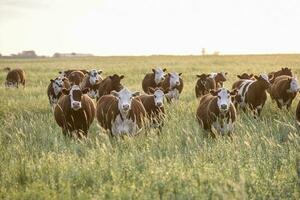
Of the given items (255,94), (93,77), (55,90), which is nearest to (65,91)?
(55,90)

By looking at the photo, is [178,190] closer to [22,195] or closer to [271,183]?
[271,183]

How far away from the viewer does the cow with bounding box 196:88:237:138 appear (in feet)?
31.1

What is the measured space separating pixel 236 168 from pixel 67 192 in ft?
7.31

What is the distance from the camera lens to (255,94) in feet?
45.2

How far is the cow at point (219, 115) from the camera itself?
949 cm

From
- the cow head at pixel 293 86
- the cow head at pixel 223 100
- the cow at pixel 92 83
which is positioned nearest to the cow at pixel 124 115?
the cow head at pixel 223 100

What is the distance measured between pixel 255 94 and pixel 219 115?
173 inches

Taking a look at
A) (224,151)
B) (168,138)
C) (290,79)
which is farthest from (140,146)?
(290,79)

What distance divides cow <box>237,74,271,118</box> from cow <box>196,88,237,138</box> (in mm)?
3679

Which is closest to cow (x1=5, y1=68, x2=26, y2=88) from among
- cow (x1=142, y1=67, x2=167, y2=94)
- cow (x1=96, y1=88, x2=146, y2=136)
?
cow (x1=142, y1=67, x2=167, y2=94)

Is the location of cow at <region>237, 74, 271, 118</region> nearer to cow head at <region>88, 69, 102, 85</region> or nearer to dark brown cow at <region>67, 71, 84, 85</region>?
cow head at <region>88, 69, 102, 85</region>

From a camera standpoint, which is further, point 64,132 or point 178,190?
point 64,132

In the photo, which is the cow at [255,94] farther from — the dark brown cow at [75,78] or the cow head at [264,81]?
the dark brown cow at [75,78]

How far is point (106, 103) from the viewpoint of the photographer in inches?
427
